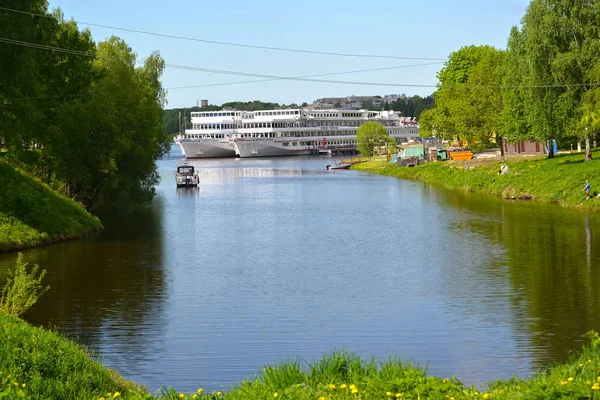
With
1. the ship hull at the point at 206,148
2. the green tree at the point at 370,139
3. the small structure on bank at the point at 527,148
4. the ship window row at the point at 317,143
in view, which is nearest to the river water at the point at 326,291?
the small structure on bank at the point at 527,148

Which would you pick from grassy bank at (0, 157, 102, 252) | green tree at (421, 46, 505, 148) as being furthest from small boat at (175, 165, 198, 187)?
grassy bank at (0, 157, 102, 252)

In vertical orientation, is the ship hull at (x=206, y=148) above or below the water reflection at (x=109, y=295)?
above

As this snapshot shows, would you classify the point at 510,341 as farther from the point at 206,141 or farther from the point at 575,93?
the point at 206,141

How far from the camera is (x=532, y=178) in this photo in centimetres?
5544

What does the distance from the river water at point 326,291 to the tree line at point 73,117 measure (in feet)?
10.4

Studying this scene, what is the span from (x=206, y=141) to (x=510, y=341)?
158 meters

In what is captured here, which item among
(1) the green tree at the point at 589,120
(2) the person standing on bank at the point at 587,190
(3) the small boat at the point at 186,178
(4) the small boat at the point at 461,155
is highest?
(1) the green tree at the point at 589,120

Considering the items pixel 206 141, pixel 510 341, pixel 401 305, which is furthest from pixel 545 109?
pixel 206 141

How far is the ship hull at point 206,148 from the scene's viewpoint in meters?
172

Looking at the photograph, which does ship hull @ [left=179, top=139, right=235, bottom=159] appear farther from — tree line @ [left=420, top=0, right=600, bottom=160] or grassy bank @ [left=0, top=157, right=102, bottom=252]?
grassy bank @ [left=0, top=157, right=102, bottom=252]

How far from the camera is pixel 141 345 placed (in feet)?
62.6

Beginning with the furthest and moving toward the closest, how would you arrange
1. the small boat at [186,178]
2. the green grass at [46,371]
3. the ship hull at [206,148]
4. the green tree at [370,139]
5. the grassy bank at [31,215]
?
the ship hull at [206,148] → the green tree at [370,139] → the small boat at [186,178] → the grassy bank at [31,215] → the green grass at [46,371]

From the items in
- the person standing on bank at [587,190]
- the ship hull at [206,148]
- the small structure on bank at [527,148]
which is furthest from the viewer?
the ship hull at [206,148]

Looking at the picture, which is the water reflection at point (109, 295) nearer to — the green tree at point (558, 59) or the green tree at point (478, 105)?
the green tree at point (558, 59)
